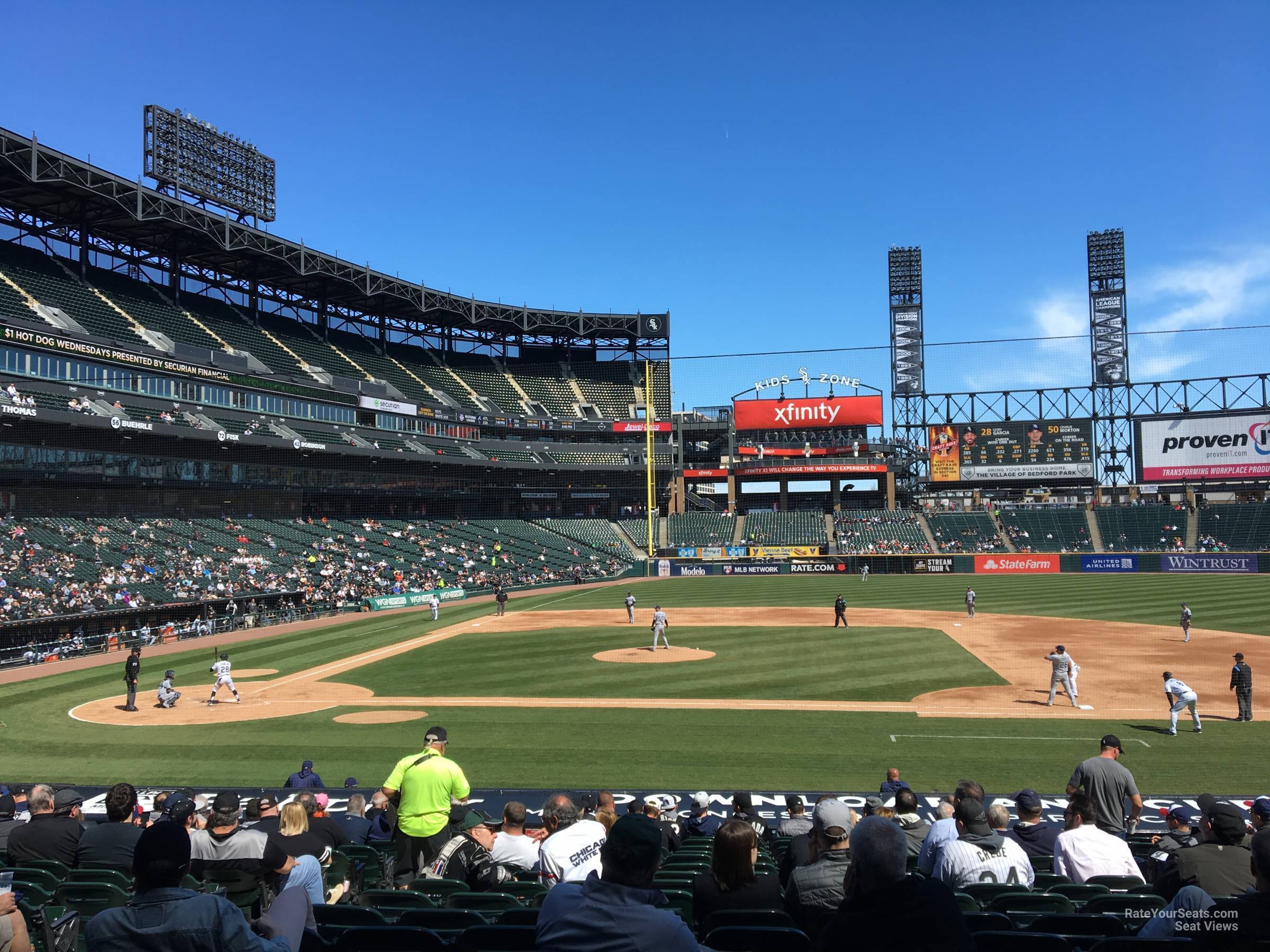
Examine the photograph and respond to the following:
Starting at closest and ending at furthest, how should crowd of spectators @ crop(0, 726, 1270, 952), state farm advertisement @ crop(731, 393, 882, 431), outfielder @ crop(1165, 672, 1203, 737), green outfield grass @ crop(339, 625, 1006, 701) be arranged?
crowd of spectators @ crop(0, 726, 1270, 952), outfielder @ crop(1165, 672, 1203, 737), green outfield grass @ crop(339, 625, 1006, 701), state farm advertisement @ crop(731, 393, 882, 431)

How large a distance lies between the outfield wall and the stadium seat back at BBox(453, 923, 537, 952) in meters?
60.9

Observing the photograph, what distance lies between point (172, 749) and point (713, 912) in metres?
15.3

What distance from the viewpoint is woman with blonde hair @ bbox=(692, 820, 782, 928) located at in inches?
181

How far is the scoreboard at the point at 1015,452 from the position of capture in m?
73.8

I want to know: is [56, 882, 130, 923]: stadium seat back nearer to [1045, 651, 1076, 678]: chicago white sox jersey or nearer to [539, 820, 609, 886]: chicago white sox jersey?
[539, 820, 609, 886]: chicago white sox jersey

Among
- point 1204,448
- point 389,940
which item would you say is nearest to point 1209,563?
point 1204,448

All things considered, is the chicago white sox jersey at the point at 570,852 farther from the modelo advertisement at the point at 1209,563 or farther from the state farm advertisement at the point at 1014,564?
the modelo advertisement at the point at 1209,563

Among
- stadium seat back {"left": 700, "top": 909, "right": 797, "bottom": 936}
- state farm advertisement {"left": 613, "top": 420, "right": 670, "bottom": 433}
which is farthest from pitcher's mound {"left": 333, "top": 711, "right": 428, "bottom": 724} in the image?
state farm advertisement {"left": 613, "top": 420, "right": 670, "bottom": 433}

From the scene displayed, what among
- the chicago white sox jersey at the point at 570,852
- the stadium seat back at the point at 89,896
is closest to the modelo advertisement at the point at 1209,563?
the chicago white sox jersey at the point at 570,852

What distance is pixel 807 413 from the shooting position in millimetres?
79188

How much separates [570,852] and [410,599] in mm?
40615

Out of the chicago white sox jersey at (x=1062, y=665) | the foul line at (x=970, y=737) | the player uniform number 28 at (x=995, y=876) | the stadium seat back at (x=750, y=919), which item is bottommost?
the foul line at (x=970, y=737)

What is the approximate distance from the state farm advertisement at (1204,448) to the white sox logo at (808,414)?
26194 mm

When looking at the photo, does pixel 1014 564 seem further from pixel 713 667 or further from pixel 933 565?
pixel 713 667
